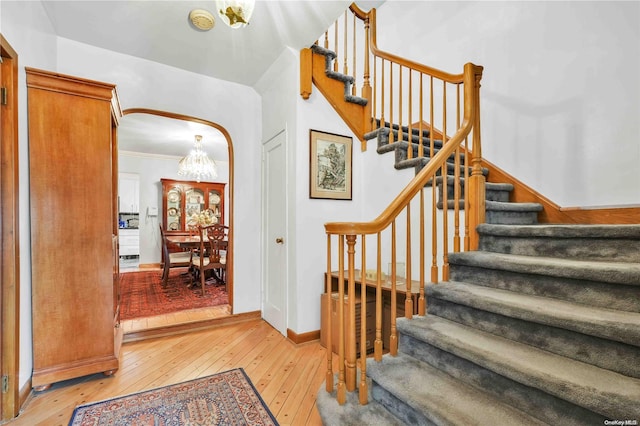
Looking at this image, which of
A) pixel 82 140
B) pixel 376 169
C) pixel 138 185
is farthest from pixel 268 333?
pixel 138 185

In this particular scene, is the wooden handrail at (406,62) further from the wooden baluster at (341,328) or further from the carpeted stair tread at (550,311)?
the wooden baluster at (341,328)

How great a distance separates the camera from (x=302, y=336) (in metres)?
2.65

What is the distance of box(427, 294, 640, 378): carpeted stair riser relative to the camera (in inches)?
43.1

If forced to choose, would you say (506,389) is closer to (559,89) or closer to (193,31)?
(559,89)

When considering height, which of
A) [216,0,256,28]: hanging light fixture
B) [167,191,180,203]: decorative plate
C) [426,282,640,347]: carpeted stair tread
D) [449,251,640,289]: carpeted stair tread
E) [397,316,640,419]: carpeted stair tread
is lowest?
[397,316,640,419]: carpeted stair tread

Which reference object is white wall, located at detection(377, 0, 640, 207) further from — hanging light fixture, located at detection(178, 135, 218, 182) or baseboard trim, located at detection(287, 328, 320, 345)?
hanging light fixture, located at detection(178, 135, 218, 182)

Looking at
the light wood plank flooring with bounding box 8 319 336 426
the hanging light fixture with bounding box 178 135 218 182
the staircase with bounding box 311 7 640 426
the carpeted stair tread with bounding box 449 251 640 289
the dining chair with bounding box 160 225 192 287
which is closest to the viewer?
the staircase with bounding box 311 7 640 426

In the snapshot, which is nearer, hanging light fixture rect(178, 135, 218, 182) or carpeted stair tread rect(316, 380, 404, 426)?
carpeted stair tread rect(316, 380, 404, 426)

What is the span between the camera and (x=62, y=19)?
230cm

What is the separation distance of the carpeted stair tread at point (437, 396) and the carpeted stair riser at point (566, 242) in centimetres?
94

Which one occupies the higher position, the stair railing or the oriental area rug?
the stair railing

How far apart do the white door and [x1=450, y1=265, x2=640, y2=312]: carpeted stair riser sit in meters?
1.67

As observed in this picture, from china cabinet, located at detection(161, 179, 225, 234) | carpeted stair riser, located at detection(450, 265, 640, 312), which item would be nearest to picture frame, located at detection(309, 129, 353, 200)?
carpeted stair riser, located at detection(450, 265, 640, 312)

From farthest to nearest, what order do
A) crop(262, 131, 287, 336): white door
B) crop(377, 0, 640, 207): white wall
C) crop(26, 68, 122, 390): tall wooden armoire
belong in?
1. crop(262, 131, 287, 336): white door
2. crop(377, 0, 640, 207): white wall
3. crop(26, 68, 122, 390): tall wooden armoire
